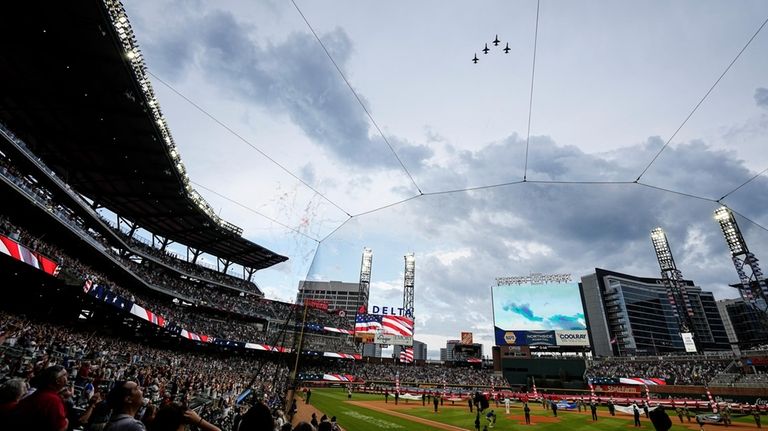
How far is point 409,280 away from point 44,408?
3472 inches

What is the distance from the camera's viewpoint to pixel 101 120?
2909cm

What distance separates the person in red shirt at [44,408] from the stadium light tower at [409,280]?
79.3 meters

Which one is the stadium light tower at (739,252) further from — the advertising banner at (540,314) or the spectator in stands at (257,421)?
the spectator in stands at (257,421)

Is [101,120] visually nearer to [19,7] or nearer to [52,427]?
[19,7]

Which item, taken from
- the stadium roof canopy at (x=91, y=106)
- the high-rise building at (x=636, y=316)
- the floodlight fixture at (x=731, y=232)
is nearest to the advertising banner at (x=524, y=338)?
the floodlight fixture at (x=731, y=232)

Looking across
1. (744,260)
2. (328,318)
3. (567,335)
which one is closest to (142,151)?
(328,318)

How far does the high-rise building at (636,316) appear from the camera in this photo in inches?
4899

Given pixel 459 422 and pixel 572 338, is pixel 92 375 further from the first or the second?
pixel 572 338

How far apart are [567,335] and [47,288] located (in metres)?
71.5

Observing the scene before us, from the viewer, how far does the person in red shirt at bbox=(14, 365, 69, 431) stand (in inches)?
132

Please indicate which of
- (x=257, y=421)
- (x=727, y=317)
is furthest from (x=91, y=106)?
(x=727, y=317)

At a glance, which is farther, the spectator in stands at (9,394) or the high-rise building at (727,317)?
the high-rise building at (727,317)

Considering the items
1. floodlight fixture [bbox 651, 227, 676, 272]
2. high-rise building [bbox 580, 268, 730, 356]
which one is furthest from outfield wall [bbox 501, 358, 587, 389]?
high-rise building [bbox 580, 268, 730, 356]

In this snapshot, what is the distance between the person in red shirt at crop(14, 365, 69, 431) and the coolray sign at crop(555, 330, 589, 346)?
72.2 m
